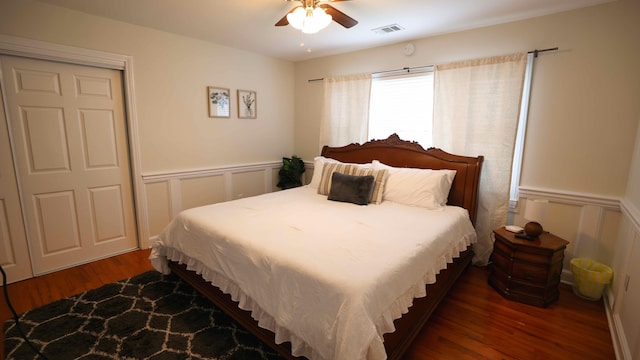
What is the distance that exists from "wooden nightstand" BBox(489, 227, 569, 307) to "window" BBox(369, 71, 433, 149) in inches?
55.1

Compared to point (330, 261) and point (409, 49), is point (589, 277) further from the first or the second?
point (409, 49)

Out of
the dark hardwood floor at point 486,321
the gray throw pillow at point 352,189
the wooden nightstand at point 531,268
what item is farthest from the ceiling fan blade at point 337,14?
the dark hardwood floor at point 486,321

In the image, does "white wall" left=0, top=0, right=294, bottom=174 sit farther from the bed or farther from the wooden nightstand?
the wooden nightstand

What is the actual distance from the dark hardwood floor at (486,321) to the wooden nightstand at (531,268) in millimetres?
87

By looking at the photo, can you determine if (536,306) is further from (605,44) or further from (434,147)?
(605,44)

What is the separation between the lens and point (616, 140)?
2.39 metres

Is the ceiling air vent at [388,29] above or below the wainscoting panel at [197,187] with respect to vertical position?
above

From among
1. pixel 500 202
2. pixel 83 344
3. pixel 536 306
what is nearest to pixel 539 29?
pixel 500 202

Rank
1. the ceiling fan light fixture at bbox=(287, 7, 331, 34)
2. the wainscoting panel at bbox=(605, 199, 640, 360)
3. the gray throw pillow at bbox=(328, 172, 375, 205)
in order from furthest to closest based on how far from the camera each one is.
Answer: the gray throw pillow at bbox=(328, 172, 375, 205) → the ceiling fan light fixture at bbox=(287, 7, 331, 34) → the wainscoting panel at bbox=(605, 199, 640, 360)

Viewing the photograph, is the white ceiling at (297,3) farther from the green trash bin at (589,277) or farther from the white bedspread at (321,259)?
the green trash bin at (589,277)

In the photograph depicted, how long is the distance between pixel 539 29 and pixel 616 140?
114 centimetres

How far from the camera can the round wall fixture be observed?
3342 mm

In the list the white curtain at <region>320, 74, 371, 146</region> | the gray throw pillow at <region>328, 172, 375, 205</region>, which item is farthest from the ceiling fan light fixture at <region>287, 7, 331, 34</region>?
the white curtain at <region>320, 74, 371, 146</region>

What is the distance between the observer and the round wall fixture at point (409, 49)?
3.34m
